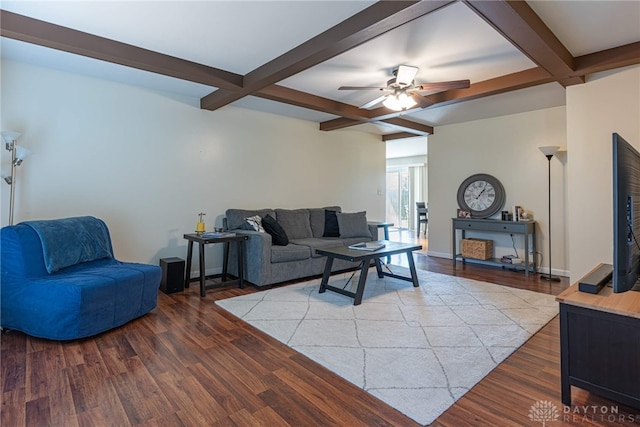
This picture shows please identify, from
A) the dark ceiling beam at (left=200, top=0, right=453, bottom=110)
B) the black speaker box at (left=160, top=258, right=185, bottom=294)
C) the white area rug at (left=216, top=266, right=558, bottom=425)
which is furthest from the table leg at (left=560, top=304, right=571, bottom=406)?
the black speaker box at (left=160, top=258, right=185, bottom=294)

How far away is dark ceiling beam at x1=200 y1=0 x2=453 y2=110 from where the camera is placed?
2.08 metres

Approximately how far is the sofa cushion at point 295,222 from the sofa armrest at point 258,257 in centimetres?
86

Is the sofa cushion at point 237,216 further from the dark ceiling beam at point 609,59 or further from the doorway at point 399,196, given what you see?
the doorway at point 399,196

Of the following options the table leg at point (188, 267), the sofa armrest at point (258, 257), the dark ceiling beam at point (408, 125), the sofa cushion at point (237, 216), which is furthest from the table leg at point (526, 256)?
the table leg at point (188, 267)

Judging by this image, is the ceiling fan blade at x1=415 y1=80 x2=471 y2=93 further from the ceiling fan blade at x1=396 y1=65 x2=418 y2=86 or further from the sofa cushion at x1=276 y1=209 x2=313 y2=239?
the sofa cushion at x1=276 y1=209 x2=313 y2=239

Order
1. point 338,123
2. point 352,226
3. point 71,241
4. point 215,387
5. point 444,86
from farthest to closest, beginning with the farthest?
point 338,123 → point 352,226 → point 444,86 → point 71,241 → point 215,387

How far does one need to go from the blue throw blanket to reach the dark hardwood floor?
0.65 metres

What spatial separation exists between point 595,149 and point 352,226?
3.01 m

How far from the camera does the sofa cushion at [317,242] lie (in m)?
4.38

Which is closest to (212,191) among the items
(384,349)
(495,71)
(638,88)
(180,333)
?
(180,333)

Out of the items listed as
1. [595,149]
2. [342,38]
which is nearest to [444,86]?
[342,38]

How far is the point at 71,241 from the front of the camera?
2.94 metres

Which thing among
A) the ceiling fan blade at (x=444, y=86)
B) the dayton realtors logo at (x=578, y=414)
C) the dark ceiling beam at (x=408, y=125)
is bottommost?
the dayton realtors logo at (x=578, y=414)

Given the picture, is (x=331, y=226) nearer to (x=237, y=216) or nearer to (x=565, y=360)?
(x=237, y=216)
